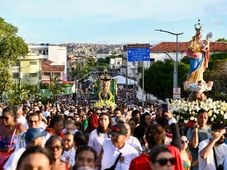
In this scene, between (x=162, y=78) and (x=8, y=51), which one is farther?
(x=162, y=78)

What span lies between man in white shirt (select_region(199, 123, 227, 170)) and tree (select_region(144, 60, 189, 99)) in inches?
2878

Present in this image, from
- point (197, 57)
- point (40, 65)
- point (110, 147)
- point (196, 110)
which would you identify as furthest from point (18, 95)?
point (40, 65)

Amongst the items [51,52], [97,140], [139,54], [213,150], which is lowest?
[51,52]

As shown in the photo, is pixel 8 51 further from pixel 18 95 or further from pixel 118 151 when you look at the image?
pixel 118 151

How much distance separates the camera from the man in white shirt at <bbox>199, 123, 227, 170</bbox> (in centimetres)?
896

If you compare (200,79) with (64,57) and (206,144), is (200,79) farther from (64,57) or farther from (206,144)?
(64,57)

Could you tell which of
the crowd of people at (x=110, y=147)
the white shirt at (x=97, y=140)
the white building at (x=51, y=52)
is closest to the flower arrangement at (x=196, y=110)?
the crowd of people at (x=110, y=147)

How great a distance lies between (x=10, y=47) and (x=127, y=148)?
2009 inches

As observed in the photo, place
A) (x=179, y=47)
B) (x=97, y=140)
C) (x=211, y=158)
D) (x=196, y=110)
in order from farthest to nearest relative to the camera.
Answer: (x=179, y=47) < (x=196, y=110) < (x=97, y=140) < (x=211, y=158)

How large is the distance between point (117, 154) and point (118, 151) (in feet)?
0.14

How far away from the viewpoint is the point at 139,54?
5428cm

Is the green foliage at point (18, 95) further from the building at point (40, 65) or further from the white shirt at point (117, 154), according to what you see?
the white shirt at point (117, 154)

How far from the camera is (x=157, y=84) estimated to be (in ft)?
281

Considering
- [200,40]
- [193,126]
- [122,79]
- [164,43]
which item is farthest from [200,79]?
[122,79]
